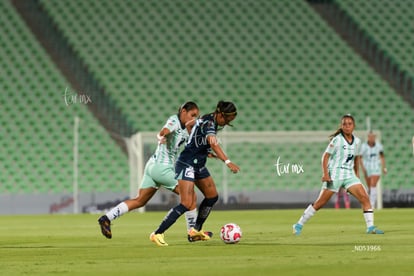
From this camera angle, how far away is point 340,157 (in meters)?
12.8

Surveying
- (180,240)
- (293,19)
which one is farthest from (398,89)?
(180,240)

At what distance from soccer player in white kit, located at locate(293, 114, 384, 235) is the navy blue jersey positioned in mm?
2376

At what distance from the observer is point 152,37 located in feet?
95.5

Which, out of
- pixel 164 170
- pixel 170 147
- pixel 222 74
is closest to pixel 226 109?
pixel 170 147

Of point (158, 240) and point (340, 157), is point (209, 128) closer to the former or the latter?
point (158, 240)

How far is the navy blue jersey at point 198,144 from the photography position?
10.5 metres

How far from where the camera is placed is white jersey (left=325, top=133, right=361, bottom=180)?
41.7 ft

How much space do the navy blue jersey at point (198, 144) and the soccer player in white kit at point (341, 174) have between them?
7.79 feet

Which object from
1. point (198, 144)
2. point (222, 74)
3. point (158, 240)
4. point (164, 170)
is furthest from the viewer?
point (222, 74)

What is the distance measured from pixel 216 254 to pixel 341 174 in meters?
4.22

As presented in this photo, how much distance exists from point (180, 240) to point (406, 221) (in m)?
6.18

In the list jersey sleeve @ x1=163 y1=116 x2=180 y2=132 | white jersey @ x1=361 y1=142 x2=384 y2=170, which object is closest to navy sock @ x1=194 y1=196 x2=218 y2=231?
jersey sleeve @ x1=163 y1=116 x2=180 y2=132

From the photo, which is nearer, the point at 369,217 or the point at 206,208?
the point at 206,208

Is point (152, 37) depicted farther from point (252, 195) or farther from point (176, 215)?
point (176, 215)
